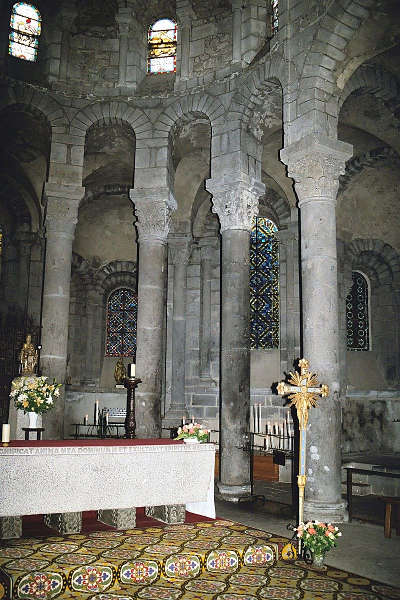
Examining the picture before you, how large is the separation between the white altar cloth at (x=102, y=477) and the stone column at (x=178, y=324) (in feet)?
24.7

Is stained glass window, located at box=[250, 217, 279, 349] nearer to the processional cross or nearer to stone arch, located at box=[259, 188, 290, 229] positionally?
stone arch, located at box=[259, 188, 290, 229]

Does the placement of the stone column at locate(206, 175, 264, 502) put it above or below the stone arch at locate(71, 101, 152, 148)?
below

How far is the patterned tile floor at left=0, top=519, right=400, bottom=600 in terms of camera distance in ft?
15.7

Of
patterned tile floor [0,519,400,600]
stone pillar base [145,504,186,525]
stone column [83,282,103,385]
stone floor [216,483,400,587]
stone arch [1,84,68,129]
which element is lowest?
stone floor [216,483,400,587]

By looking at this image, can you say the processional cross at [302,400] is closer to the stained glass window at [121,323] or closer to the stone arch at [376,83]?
the stone arch at [376,83]

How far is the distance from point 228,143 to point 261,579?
7875 millimetres

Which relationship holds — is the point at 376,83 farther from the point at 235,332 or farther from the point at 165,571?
the point at 165,571

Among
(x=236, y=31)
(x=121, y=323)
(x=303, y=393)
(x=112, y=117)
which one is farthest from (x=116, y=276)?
(x=303, y=393)

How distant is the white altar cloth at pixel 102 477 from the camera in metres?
5.70

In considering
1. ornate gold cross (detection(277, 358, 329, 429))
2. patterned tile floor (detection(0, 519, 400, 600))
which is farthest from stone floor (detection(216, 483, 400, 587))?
ornate gold cross (detection(277, 358, 329, 429))

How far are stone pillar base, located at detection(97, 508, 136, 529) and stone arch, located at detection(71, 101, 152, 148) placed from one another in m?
7.90

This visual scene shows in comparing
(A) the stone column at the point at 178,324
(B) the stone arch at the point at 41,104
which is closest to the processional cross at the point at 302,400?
(B) the stone arch at the point at 41,104

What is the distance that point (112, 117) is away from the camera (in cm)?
1192

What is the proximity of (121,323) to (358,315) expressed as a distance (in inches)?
286
